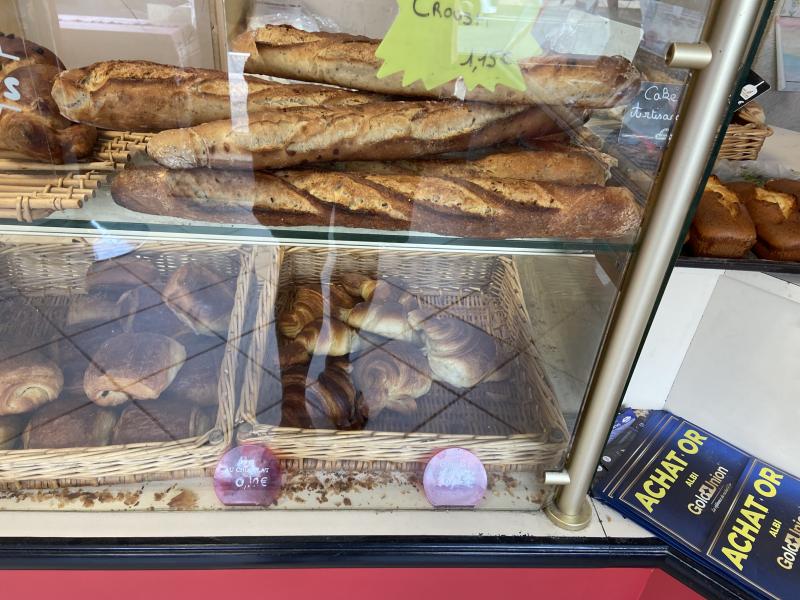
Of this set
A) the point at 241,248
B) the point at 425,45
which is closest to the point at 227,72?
the point at 425,45

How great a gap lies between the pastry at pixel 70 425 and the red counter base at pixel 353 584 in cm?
24

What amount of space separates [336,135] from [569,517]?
2.92 feet

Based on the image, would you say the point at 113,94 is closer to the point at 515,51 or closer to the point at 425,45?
the point at 425,45

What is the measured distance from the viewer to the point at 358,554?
1.12 meters

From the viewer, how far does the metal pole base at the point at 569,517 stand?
117 centimetres

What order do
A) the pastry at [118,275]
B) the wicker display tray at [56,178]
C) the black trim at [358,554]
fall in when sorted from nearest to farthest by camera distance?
the wicker display tray at [56,178], the black trim at [358,554], the pastry at [118,275]

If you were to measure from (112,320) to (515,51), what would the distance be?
3.55 feet

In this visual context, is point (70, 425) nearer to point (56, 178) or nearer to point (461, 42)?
point (56, 178)

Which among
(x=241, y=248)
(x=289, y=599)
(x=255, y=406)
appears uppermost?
(x=241, y=248)

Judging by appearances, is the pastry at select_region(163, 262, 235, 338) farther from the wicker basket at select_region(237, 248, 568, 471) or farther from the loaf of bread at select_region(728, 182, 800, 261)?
the loaf of bread at select_region(728, 182, 800, 261)

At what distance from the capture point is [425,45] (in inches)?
31.5

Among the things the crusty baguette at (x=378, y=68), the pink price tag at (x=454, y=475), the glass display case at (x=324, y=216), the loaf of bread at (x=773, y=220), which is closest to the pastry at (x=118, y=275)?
the glass display case at (x=324, y=216)

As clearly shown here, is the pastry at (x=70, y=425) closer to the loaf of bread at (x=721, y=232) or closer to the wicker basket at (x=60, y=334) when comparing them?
the wicker basket at (x=60, y=334)

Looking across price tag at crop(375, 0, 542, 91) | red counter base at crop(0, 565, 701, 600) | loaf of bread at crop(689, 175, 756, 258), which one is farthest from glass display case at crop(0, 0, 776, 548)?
loaf of bread at crop(689, 175, 756, 258)
